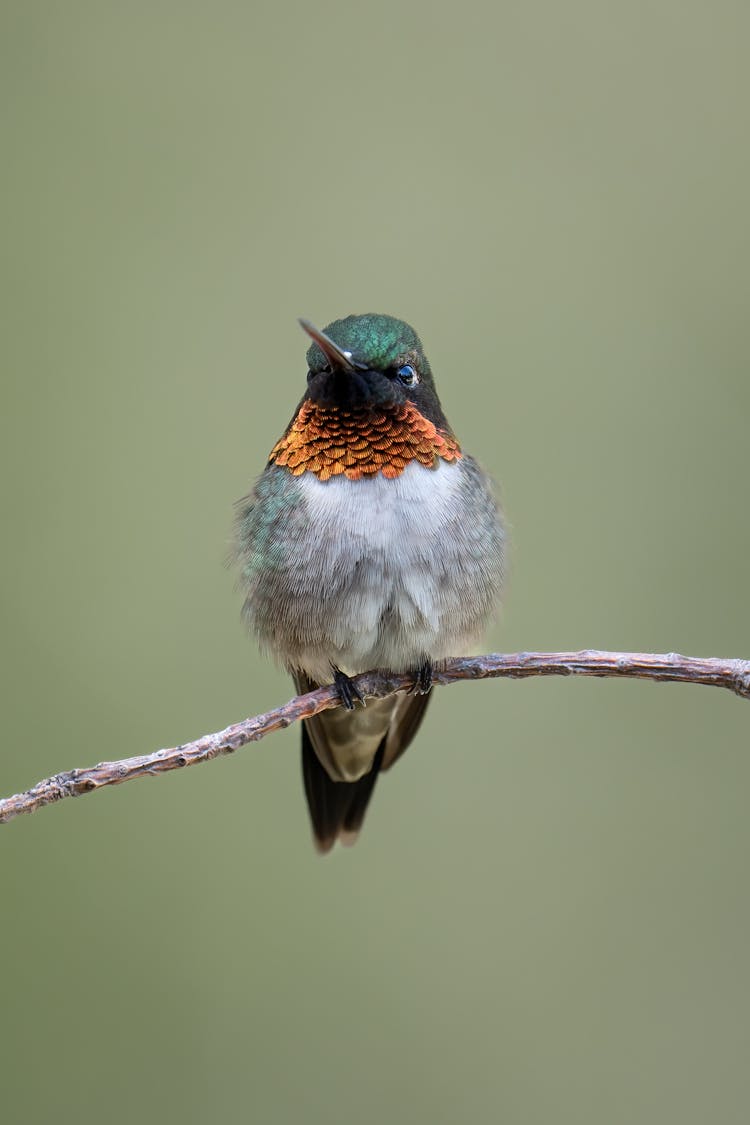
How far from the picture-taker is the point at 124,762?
6.09ft

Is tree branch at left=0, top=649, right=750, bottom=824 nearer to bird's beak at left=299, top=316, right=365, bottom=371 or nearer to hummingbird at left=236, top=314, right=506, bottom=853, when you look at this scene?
hummingbird at left=236, top=314, right=506, bottom=853

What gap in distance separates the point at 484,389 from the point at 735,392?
0.79 meters

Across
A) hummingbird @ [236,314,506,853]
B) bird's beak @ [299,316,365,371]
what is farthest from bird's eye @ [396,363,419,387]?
bird's beak @ [299,316,365,371]

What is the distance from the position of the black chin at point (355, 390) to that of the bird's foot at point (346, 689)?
546 mm

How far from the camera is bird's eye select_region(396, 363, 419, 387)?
2.42 m

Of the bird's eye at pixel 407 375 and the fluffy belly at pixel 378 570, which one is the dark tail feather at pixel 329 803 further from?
the bird's eye at pixel 407 375

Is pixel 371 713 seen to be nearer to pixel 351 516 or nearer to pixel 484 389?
pixel 351 516

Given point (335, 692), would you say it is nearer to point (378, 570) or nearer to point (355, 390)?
point (378, 570)

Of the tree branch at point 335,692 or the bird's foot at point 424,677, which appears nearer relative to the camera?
the tree branch at point 335,692

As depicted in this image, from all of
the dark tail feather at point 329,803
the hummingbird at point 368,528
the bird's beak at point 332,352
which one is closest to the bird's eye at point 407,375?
the hummingbird at point 368,528

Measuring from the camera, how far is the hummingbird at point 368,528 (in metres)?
2.36

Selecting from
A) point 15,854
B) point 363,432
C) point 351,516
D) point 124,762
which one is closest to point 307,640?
point 351,516

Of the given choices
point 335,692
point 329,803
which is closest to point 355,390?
point 335,692

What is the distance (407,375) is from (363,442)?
A: 170 mm
